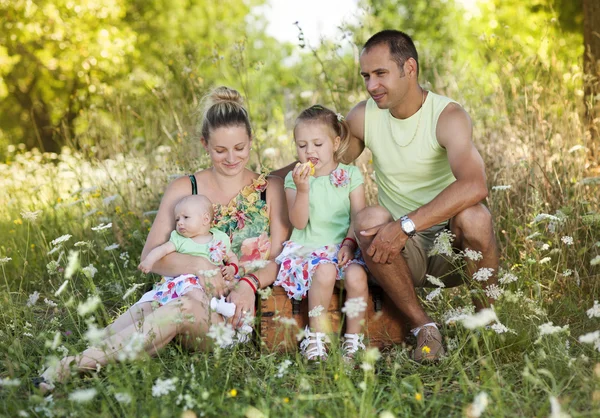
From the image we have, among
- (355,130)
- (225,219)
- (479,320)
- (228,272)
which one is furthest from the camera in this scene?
(355,130)

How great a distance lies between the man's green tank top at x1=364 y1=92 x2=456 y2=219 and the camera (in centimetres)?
354

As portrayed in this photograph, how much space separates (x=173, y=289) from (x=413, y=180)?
4.56 feet

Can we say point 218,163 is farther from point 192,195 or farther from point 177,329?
point 177,329

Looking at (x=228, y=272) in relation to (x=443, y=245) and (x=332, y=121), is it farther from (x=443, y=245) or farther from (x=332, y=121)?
(x=443, y=245)

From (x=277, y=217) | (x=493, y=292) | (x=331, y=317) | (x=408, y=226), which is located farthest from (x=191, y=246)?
(x=493, y=292)

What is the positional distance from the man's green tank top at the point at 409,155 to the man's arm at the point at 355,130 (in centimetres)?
3

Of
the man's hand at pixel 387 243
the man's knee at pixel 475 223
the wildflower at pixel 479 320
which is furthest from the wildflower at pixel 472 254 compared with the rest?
the wildflower at pixel 479 320

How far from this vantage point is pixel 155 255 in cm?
333

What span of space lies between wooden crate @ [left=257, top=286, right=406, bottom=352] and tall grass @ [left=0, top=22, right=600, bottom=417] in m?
0.12

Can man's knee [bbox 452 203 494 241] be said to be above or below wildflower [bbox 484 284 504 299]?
above

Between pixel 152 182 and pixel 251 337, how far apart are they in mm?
2714

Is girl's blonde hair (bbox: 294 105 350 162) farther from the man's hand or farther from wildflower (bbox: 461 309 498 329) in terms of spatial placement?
wildflower (bbox: 461 309 498 329)

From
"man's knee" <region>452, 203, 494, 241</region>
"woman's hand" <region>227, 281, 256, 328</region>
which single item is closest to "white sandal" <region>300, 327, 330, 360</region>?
"woman's hand" <region>227, 281, 256, 328</region>

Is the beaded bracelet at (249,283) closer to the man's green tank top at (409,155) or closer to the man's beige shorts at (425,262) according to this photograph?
the man's beige shorts at (425,262)
